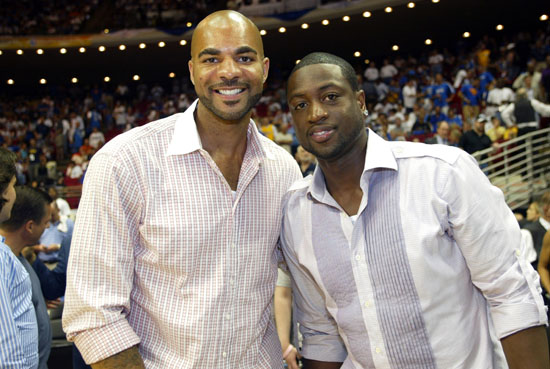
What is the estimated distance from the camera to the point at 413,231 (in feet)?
5.95

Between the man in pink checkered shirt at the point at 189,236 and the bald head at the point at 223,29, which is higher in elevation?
the bald head at the point at 223,29

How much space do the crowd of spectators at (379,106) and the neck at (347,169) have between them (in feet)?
16.7

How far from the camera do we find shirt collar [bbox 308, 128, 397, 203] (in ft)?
6.24

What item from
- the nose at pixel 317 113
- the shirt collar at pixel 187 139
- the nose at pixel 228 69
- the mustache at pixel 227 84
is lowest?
the shirt collar at pixel 187 139

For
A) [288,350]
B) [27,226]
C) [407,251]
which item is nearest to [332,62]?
[407,251]

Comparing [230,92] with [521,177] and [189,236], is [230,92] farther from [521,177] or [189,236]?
[521,177]

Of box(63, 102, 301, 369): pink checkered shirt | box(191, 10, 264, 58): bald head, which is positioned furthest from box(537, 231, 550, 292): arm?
box(191, 10, 264, 58): bald head

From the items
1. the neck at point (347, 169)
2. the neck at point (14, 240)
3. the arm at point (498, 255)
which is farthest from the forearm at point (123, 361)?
the neck at point (14, 240)

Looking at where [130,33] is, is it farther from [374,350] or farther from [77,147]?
[374,350]

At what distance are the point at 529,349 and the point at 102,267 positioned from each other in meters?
1.30

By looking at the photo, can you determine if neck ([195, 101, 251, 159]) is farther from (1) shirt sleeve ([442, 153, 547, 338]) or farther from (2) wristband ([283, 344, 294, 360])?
(2) wristband ([283, 344, 294, 360])

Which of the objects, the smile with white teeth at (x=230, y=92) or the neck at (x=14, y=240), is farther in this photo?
the neck at (x=14, y=240)

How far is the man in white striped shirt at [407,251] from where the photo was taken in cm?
178

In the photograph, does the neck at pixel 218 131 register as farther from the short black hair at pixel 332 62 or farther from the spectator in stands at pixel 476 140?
the spectator in stands at pixel 476 140
